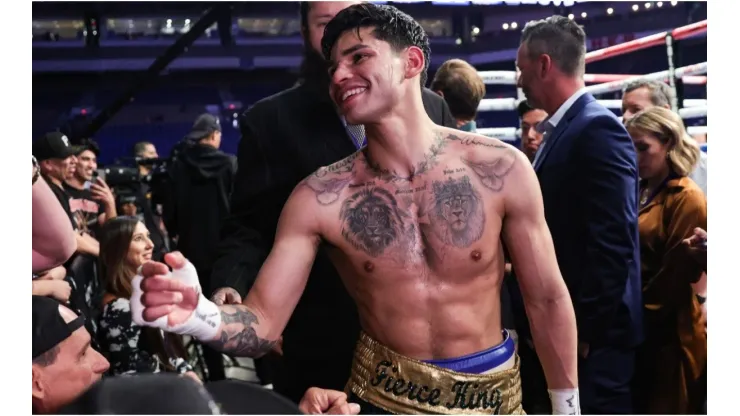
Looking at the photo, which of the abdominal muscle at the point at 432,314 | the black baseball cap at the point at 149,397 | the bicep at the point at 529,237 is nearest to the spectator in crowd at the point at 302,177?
the abdominal muscle at the point at 432,314

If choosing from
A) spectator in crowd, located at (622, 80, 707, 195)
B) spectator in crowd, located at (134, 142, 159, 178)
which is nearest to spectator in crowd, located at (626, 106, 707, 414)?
spectator in crowd, located at (622, 80, 707, 195)

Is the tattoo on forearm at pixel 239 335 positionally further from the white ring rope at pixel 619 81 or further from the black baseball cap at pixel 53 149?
the white ring rope at pixel 619 81

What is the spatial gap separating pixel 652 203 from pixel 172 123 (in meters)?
3.12

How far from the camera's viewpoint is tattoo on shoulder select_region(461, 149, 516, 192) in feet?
→ 5.23

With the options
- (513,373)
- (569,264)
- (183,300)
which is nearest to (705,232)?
(569,264)

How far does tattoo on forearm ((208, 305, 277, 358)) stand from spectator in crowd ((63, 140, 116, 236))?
5.87ft

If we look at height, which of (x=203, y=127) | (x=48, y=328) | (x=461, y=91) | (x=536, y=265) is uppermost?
(x=461, y=91)

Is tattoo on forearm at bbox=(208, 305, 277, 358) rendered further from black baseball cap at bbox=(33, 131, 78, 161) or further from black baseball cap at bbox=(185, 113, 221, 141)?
black baseball cap at bbox=(185, 113, 221, 141)

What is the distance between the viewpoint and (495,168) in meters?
1.60

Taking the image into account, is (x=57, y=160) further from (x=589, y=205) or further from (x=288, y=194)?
(x=589, y=205)

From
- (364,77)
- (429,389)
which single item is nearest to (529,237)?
(429,389)

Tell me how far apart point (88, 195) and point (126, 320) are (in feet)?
2.97

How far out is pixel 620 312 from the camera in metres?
2.21

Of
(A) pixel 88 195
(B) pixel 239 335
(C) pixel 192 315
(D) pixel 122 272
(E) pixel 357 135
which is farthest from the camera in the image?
(A) pixel 88 195
